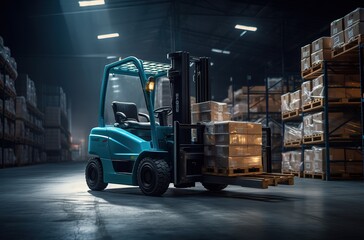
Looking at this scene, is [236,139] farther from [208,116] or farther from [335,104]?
[335,104]

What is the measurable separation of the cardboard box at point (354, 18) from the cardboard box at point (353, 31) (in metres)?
0.08

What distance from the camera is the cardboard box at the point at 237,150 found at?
6.10m

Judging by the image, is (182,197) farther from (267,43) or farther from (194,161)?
(267,43)

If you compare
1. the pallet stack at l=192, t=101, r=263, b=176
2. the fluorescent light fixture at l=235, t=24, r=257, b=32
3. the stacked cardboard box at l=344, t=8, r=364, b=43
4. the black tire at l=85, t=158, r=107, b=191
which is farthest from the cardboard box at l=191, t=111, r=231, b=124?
the fluorescent light fixture at l=235, t=24, r=257, b=32

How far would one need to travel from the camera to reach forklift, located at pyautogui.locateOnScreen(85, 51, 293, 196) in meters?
6.15

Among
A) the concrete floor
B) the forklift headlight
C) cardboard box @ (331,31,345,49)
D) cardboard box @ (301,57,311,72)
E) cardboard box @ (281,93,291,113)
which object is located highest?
cardboard box @ (331,31,345,49)

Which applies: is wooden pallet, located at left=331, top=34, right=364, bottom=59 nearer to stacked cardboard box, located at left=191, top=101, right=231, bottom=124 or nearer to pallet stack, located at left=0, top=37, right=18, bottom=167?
stacked cardboard box, located at left=191, top=101, right=231, bottom=124

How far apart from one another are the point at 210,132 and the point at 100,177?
2.19 meters

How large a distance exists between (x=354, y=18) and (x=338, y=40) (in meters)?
0.67

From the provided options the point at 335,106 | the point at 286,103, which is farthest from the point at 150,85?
the point at 286,103

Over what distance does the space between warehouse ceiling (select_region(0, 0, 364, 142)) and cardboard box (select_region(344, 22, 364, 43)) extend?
5.08 m

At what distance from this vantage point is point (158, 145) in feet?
21.4

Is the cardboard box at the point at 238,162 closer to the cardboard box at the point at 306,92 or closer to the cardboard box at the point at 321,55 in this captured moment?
the cardboard box at the point at 321,55

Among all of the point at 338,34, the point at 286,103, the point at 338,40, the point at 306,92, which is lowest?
the point at 286,103
